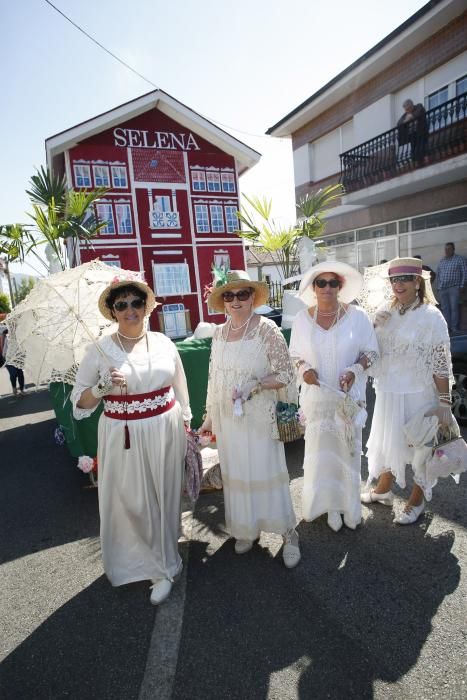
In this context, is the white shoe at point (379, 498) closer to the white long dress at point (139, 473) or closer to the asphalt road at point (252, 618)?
the asphalt road at point (252, 618)

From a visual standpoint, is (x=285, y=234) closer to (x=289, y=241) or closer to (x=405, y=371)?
(x=289, y=241)

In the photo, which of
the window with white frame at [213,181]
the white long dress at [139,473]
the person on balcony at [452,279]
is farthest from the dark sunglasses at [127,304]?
the window with white frame at [213,181]

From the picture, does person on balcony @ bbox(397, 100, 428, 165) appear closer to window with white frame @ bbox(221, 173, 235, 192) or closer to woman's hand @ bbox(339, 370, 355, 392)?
window with white frame @ bbox(221, 173, 235, 192)

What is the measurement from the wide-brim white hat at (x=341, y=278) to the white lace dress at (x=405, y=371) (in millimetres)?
326

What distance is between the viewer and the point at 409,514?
10.4 ft

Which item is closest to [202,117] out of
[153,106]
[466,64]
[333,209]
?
[153,106]

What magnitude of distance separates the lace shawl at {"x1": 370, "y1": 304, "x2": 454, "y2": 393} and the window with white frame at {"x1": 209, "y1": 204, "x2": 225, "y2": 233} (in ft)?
39.5

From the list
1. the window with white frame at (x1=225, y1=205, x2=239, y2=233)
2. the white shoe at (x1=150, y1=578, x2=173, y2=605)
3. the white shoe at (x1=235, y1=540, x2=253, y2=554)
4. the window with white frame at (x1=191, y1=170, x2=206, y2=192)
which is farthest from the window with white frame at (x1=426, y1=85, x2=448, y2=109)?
the white shoe at (x1=150, y1=578, x2=173, y2=605)

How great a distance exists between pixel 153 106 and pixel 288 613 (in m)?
14.4

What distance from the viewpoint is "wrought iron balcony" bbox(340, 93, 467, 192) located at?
10242mm

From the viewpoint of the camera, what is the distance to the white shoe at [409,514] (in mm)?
3158

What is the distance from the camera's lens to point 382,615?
2.31m

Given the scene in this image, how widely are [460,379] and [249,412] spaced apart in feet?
11.4

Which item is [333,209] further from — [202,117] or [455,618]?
[455,618]
